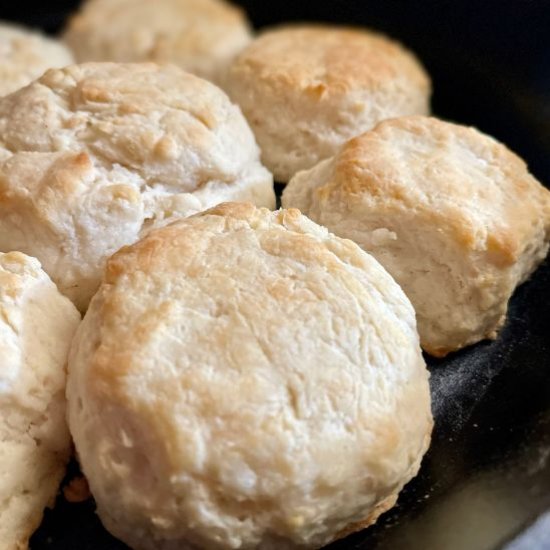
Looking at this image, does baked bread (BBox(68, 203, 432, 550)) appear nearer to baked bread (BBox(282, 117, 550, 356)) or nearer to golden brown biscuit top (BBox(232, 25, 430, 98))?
baked bread (BBox(282, 117, 550, 356))

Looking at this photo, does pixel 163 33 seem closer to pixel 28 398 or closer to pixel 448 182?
pixel 448 182

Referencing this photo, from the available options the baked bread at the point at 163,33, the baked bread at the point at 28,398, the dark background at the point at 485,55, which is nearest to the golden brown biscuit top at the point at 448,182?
the dark background at the point at 485,55

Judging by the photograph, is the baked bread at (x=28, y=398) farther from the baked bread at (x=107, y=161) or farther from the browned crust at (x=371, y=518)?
the browned crust at (x=371, y=518)

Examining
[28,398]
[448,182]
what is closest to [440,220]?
[448,182]

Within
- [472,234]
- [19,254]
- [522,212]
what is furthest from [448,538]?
[19,254]

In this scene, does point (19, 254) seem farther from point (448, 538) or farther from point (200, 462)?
point (448, 538)
